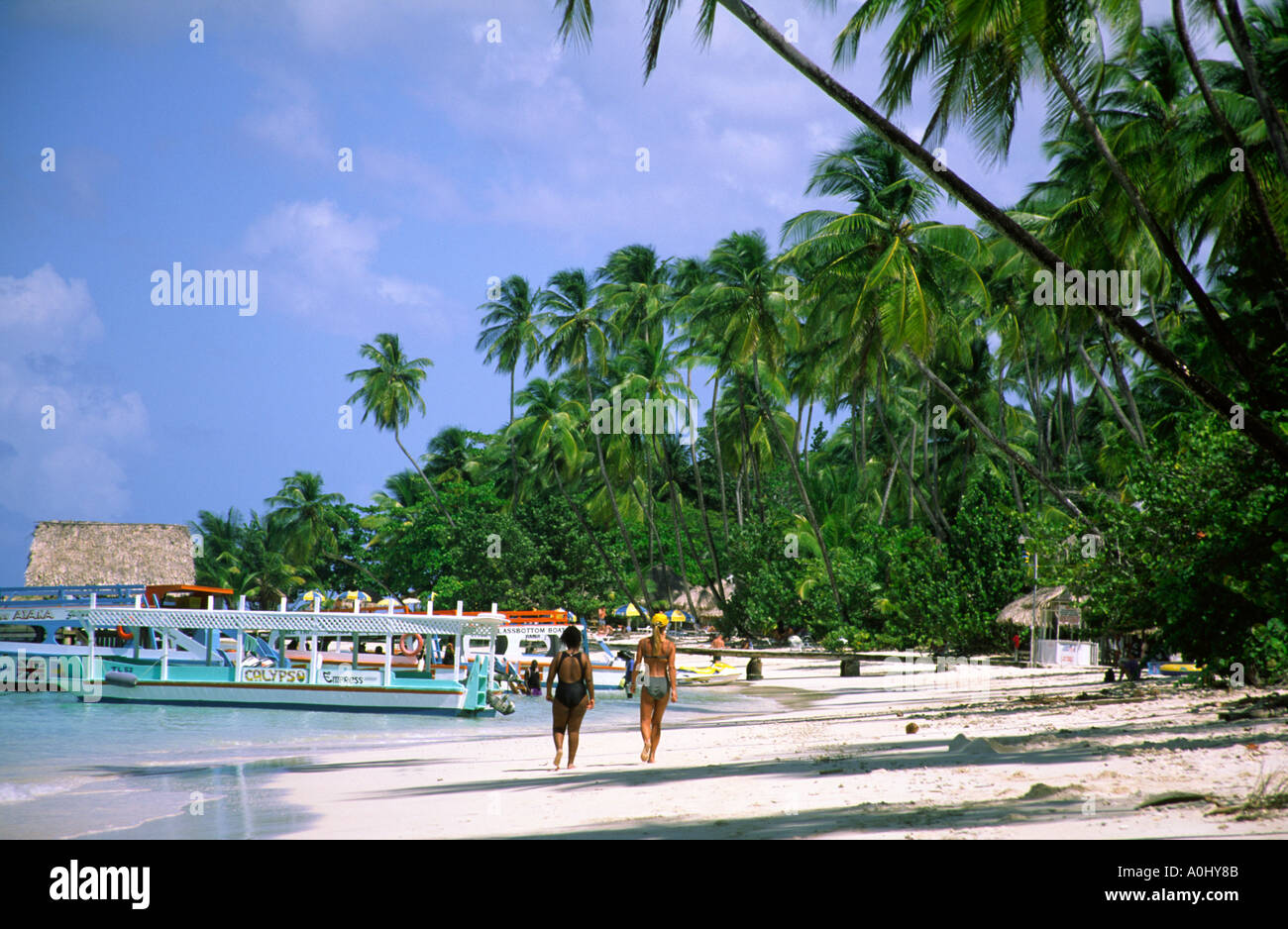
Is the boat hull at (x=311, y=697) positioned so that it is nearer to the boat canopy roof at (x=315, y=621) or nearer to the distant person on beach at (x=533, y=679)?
the boat canopy roof at (x=315, y=621)

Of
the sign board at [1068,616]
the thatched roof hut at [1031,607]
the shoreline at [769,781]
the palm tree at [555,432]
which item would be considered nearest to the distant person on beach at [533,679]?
the shoreline at [769,781]

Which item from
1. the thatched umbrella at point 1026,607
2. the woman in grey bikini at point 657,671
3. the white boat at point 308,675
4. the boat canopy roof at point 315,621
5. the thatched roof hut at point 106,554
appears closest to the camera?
the woman in grey bikini at point 657,671

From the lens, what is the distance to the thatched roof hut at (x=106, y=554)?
108ft

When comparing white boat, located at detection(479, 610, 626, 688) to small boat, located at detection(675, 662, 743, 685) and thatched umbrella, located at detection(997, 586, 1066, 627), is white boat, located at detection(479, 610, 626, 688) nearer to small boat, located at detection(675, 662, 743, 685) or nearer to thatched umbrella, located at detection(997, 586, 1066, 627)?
small boat, located at detection(675, 662, 743, 685)

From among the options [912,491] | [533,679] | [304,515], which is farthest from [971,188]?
[304,515]

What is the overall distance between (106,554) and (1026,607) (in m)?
30.6

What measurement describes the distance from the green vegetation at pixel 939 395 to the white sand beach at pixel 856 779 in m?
2.31

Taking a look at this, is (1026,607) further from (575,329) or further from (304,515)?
(304,515)

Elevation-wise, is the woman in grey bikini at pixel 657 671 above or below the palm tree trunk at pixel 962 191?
below
